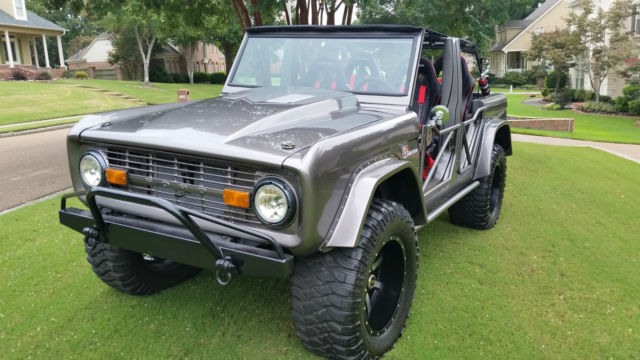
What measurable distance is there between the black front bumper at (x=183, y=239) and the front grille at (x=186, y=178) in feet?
0.45

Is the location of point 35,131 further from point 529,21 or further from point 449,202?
point 529,21

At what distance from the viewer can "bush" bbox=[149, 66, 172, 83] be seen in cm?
4381

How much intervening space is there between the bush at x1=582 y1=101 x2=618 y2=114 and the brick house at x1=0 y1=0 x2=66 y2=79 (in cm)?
3167

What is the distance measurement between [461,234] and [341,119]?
112 inches

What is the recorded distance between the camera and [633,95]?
64.0 ft

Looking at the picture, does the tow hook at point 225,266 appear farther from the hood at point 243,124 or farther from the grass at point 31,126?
the grass at point 31,126

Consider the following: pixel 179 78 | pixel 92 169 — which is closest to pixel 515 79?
pixel 179 78

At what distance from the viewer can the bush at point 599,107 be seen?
66.0ft

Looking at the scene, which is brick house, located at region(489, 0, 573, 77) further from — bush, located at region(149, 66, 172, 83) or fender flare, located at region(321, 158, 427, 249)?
fender flare, located at region(321, 158, 427, 249)

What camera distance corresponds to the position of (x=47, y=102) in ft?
68.0

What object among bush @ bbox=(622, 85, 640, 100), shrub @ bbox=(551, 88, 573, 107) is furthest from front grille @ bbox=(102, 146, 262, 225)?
shrub @ bbox=(551, 88, 573, 107)

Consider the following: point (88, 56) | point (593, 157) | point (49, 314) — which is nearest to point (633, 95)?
point (593, 157)

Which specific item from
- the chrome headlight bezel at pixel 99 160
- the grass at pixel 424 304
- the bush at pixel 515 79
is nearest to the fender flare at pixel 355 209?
the grass at pixel 424 304

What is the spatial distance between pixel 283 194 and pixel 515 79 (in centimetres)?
4267
